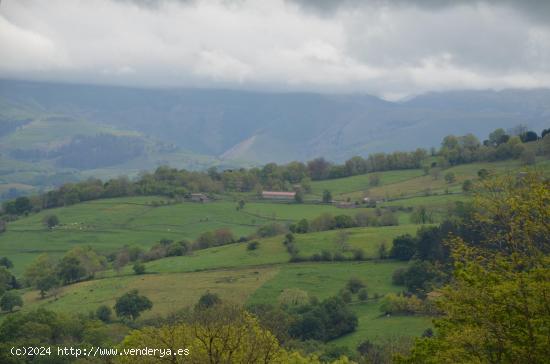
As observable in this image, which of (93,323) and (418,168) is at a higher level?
(418,168)

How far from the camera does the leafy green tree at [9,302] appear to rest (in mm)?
81312

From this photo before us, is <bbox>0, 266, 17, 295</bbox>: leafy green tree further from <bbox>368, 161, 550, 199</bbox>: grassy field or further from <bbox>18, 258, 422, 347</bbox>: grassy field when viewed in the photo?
<bbox>368, 161, 550, 199</bbox>: grassy field

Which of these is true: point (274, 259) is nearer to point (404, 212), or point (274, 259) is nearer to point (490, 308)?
point (404, 212)

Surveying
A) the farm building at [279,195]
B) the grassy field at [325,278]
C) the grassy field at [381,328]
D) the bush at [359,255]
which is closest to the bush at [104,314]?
the grassy field at [325,278]

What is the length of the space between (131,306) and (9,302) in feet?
60.5

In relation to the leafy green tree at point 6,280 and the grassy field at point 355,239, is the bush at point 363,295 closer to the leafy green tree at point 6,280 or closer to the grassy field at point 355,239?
the grassy field at point 355,239

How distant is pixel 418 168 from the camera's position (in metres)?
170

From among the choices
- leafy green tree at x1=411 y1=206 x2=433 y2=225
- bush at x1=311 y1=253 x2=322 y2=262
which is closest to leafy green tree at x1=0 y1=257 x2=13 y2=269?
bush at x1=311 y1=253 x2=322 y2=262

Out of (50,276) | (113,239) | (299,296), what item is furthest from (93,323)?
(113,239)

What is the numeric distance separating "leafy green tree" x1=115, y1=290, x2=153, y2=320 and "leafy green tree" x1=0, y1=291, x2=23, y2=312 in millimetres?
15864

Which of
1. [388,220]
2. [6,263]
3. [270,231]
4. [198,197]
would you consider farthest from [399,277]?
[198,197]

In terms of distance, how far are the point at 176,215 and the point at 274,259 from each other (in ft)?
163

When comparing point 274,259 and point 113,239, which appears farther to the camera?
point 113,239

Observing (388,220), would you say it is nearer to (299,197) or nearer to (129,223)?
(299,197)
